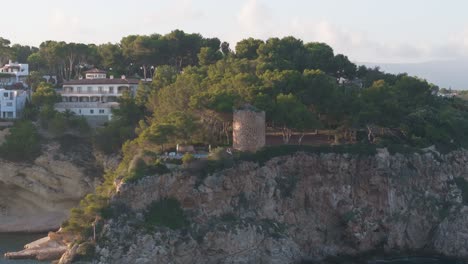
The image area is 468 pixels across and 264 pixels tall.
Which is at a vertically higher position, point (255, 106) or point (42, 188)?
point (255, 106)

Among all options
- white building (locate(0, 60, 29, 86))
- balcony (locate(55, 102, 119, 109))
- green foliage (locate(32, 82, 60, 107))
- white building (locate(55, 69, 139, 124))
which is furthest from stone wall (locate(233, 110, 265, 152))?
white building (locate(0, 60, 29, 86))

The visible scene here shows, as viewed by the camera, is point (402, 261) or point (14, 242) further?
point (14, 242)

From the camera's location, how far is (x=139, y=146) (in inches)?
1890

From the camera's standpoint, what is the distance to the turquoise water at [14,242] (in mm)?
44031

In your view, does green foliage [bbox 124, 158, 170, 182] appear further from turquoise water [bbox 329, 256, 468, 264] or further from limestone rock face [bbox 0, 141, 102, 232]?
limestone rock face [bbox 0, 141, 102, 232]

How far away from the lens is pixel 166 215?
4250cm

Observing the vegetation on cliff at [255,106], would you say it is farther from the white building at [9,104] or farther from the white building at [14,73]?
the white building at [14,73]

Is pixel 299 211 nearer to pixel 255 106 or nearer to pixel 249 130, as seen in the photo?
pixel 249 130

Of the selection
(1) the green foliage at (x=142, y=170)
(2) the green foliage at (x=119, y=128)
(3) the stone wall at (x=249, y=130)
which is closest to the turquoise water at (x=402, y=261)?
(3) the stone wall at (x=249, y=130)

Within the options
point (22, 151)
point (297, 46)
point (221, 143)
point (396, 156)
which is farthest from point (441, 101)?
point (22, 151)

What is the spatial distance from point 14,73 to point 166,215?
3476 centimetres

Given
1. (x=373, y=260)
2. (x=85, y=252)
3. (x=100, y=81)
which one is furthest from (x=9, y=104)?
(x=373, y=260)

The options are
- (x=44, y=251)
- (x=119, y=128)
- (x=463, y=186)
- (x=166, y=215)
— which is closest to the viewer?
(x=166, y=215)

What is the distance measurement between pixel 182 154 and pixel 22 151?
558 inches
